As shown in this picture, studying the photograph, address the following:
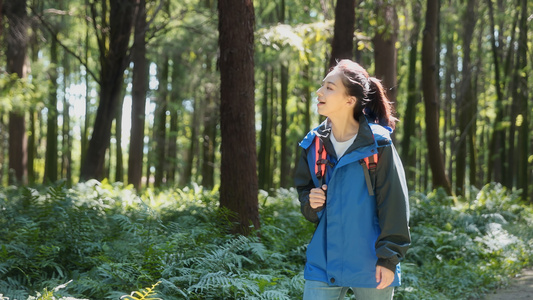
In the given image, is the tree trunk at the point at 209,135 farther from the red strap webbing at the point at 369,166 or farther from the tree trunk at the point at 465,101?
the red strap webbing at the point at 369,166

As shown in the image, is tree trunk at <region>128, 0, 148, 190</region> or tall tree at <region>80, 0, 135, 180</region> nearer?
tall tree at <region>80, 0, 135, 180</region>

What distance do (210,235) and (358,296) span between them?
11.8 ft

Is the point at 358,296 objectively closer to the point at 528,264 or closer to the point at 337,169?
the point at 337,169

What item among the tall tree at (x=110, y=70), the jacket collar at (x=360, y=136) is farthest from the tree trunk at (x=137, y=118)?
the jacket collar at (x=360, y=136)

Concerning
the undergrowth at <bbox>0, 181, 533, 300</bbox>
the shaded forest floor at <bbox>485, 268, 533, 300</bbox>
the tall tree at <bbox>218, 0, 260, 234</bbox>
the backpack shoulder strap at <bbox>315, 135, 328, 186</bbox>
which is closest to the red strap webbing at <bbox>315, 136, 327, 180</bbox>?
the backpack shoulder strap at <bbox>315, 135, 328, 186</bbox>

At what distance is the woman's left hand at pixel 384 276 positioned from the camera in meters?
2.87

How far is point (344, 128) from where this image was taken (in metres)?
3.18

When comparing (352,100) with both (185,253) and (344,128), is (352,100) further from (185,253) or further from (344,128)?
(185,253)

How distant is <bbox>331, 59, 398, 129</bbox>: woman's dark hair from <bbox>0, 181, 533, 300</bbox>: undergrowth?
168cm

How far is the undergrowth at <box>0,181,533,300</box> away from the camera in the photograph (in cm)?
501

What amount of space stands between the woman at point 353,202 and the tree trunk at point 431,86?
10795 mm

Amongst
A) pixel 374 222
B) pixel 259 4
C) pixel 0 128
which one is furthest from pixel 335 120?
pixel 0 128

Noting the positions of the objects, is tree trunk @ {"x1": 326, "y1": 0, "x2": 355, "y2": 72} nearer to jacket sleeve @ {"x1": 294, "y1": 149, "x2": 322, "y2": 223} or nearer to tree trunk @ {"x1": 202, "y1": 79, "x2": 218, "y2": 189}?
jacket sleeve @ {"x1": 294, "y1": 149, "x2": 322, "y2": 223}

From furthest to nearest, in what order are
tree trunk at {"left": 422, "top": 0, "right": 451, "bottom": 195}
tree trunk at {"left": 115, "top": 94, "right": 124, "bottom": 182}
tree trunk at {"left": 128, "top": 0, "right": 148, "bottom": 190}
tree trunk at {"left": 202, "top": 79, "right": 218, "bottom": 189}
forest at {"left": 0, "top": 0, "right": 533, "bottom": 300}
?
tree trunk at {"left": 202, "top": 79, "right": 218, "bottom": 189} → tree trunk at {"left": 115, "top": 94, "right": 124, "bottom": 182} → tree trunk at {"left": 128, "top": 0, "right": 148, "bottom": 190} → tree trunk at {"left": 422, "top": 0, "right": 451, "bottom": 195} → forest at {"left": 0, "top": 0, "right": 533, "bottom": 300}
